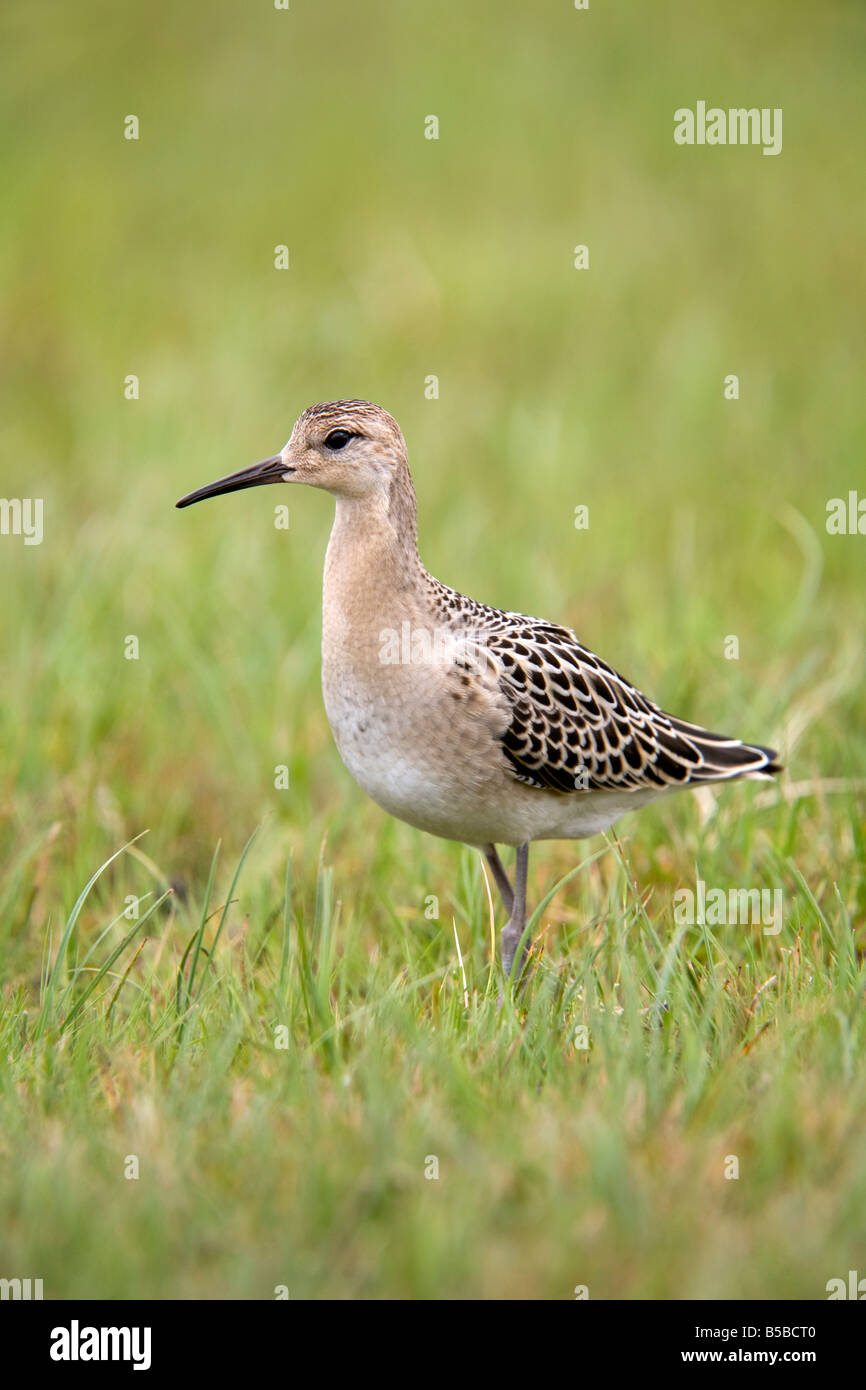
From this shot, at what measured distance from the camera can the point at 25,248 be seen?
15844 millimetres

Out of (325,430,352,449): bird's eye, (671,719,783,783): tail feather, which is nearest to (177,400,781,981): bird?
(325,430,352,449): bird's eye

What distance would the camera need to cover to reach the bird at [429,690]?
18.3 feet

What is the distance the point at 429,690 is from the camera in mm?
5582

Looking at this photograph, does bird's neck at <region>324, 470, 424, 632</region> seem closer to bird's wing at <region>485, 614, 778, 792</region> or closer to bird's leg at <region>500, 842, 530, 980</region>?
bird's wing at <region>485, 614, 778, 792</region>

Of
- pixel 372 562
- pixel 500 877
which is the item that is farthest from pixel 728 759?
pixel 372 562

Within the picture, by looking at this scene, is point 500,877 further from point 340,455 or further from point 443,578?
point 443,578

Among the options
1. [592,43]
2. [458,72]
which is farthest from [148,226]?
[592,43]

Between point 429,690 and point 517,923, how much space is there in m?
1.04

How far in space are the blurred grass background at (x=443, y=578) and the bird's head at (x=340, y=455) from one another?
1.30m

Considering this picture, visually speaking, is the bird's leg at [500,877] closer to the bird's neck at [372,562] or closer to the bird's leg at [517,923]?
the bird's leg at [517,923]

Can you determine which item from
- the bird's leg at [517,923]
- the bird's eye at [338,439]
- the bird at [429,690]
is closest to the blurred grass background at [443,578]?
the bird's leg at [517,923]

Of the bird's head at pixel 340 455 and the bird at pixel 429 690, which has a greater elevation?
the bird's head at pixel 340 455

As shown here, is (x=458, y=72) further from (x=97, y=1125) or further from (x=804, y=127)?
(x=97, y=1125)
